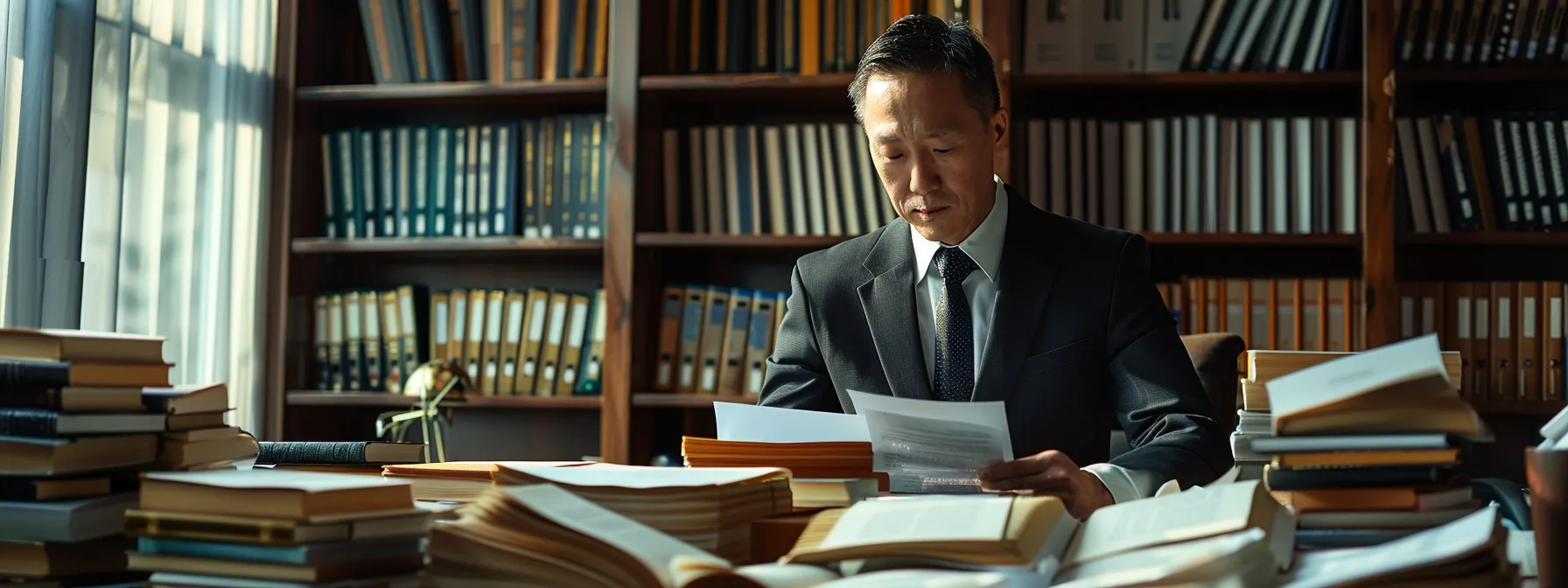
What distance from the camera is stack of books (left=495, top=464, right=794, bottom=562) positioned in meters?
1.00

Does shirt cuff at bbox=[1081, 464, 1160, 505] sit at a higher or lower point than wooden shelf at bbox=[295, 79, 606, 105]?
lower

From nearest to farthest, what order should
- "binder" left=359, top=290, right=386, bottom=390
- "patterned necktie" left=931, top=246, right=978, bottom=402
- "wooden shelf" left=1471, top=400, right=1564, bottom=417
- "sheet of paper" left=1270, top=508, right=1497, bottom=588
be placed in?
"sheet of paper" left=1270, top=508, right=1497, bottom=588 → "patterned necktie" left=931, top=246, right=978, bottom=402 → "wooden shelf" left=1471, top=400, right=1564, bottom=417 → "binder" left=359, top=290, right=386, bottom=390

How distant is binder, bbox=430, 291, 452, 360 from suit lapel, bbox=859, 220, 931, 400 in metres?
1.60

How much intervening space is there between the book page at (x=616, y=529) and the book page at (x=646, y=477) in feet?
0.14

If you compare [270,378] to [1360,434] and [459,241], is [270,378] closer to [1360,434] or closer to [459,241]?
[459,241]

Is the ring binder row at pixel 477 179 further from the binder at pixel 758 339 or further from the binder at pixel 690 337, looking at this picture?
the binder at pixel 758 339

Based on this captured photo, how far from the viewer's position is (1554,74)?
299 cm

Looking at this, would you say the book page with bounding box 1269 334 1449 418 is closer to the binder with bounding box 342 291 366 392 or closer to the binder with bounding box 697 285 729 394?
the binder with bounding box 697 285 729 394

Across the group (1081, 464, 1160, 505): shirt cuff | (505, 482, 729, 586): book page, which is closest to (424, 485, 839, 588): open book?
(505, 482, 729, 586): book page

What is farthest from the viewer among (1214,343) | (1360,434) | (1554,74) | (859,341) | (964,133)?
(1554,74)

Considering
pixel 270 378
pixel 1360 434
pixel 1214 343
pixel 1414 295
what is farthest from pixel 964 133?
pixel 270 378

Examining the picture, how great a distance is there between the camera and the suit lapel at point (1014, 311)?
1952mm

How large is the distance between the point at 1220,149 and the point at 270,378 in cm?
239

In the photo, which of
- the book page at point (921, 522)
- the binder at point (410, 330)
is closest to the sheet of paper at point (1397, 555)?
the book page at point (921, 522)
